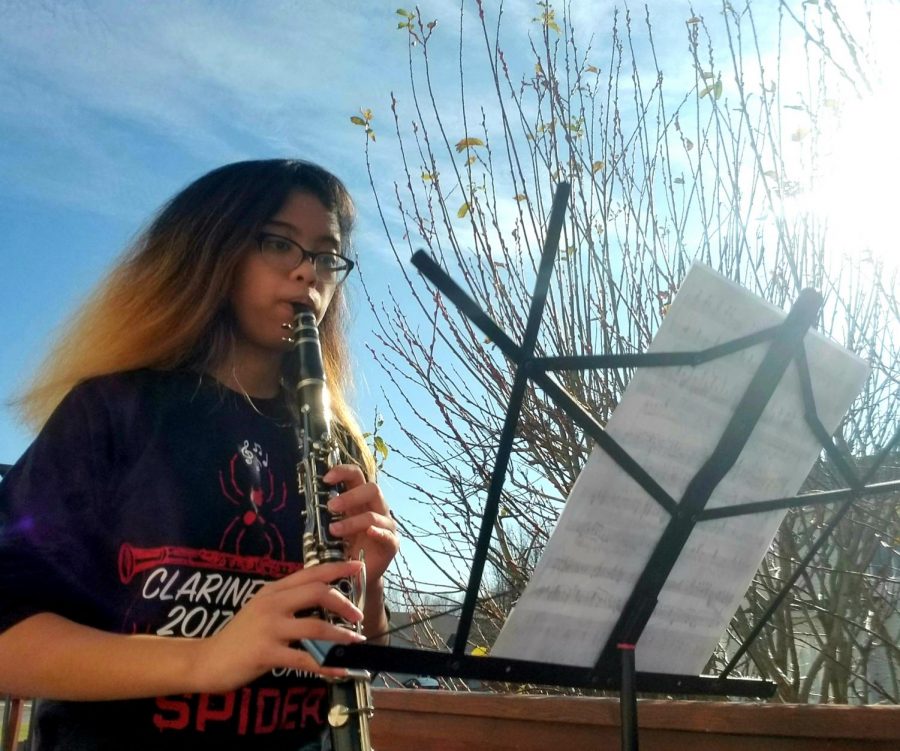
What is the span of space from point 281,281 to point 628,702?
0.98 metres

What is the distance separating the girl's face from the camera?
5.26 feet

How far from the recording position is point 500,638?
1.01 metres

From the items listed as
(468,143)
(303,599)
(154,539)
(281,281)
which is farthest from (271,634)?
(468,143)

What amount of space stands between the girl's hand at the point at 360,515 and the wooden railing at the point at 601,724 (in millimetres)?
527

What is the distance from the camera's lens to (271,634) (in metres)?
0.98

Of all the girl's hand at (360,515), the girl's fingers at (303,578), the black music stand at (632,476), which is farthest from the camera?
the girl's hand at (360,515)

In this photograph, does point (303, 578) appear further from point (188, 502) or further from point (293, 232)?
point (293, 232)

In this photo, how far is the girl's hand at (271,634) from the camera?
0.98m

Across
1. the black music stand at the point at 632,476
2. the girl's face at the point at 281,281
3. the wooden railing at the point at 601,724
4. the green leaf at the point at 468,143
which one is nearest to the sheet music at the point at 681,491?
the black music stand at the point at 632,476

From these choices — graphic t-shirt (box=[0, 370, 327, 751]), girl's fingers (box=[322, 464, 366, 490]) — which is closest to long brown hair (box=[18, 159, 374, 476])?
graphic t-shirt (box=[0, 370, 327, 751])

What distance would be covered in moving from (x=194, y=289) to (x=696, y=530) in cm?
106

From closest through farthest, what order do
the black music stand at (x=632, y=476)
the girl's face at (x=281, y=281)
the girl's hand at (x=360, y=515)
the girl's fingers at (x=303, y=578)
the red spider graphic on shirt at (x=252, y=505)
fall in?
the black music stand at (x=632, y=476), the girl's fingers at (x=303, y=578), the girl's hand at (x=360, y=515), the red spider graphic on shirt at (x=252, y=505), the girl's face at (x=281, y=281)

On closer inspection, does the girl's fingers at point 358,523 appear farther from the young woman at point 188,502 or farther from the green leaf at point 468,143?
the green leaf at point 468,143

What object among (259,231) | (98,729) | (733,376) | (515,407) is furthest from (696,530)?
(259,231)
